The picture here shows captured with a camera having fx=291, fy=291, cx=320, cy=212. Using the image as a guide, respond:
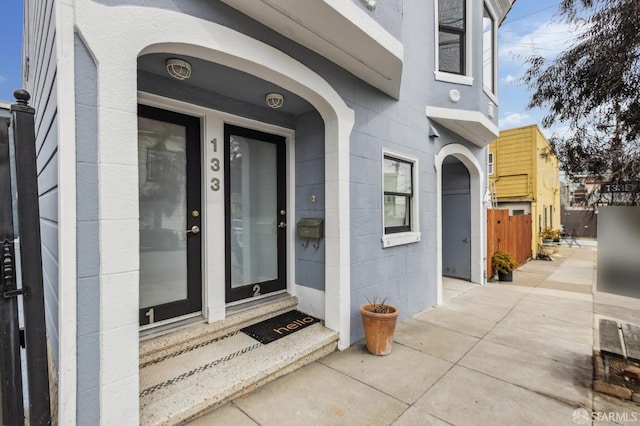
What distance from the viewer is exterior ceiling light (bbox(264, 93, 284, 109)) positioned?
3129 millimetres

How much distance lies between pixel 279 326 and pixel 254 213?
135 cm

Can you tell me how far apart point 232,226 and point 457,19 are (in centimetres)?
534

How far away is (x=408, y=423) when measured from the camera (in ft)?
6.97

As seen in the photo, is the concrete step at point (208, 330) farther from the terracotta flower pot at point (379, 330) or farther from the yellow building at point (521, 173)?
the yellow building at point (521, 173)

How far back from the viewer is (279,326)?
3.28m

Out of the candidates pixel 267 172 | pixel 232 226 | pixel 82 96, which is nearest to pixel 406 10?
pixel 267 172

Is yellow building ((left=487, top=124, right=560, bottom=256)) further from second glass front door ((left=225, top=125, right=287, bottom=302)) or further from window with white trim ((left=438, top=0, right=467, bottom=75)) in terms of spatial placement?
second glass front door ((left=225, top=125, right=287, bottom=302))

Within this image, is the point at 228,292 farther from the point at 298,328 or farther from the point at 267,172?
the point at 267,172

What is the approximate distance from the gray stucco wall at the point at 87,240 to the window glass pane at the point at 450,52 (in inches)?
212

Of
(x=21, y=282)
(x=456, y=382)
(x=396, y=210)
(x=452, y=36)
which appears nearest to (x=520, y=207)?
(x=452, y=36)

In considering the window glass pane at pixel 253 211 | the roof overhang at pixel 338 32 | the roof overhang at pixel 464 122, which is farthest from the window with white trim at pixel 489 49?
the window glass pane at pixel 253 211

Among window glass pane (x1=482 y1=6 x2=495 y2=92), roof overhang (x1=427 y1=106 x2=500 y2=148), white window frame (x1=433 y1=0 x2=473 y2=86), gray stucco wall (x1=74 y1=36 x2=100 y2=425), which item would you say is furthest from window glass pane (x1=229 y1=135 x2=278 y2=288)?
window glass pane (x1=482 y1=6 x2=495 y2=92)
